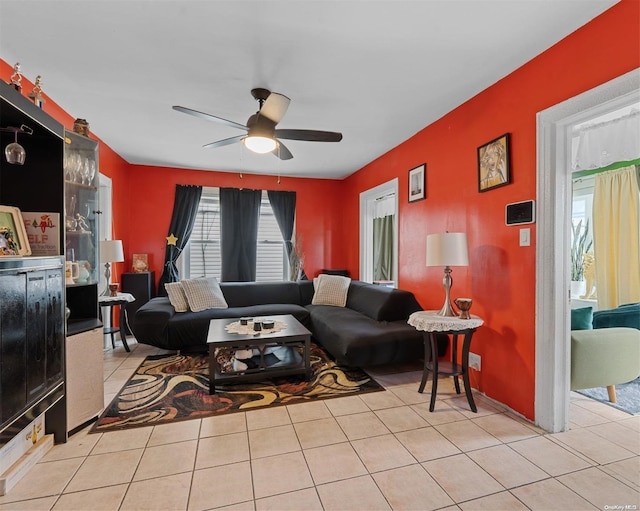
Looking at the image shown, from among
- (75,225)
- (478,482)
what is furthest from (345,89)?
(478,482)

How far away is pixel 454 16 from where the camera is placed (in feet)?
5.82

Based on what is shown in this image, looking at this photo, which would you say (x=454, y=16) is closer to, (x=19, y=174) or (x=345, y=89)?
(x=345, y=89)

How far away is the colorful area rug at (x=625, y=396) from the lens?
8.15 ft

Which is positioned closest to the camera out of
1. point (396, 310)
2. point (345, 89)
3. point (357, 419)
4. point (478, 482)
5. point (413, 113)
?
point (478, 482)

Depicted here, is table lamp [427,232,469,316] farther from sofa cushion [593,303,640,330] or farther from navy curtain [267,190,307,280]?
navy curtain [267,190,307,280]

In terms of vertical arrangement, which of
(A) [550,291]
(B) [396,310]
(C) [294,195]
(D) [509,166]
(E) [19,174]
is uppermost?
(C) [294,195]

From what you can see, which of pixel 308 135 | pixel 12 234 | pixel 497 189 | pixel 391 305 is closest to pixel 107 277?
pixel 12 234

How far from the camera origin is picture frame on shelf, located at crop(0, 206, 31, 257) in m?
1.74

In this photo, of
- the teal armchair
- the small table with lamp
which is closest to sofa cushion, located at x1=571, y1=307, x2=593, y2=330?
the teal armchair

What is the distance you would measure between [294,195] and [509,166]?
3700mm

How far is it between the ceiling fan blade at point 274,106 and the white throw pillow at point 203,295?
2.58m

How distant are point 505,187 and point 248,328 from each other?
8.34ft

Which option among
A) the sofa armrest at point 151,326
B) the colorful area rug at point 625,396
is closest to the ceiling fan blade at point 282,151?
the sofa armrest at point 151,326

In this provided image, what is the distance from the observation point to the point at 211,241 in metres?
5.34
